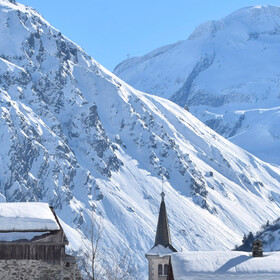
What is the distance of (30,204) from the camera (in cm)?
3791

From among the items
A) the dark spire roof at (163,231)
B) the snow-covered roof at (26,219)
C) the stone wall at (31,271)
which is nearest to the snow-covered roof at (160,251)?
the dark spire roof at (163,231)

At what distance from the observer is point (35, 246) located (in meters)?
36.0

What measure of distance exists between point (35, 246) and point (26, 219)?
1.22m

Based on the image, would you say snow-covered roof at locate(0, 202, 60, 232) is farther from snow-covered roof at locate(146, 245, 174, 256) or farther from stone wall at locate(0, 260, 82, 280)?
snow-covered roof at locate(146, 245, 174, 256)

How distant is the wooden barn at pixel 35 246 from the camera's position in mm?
35875

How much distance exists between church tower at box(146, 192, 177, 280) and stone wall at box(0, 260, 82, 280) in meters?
27.4

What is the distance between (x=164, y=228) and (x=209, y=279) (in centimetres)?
2913

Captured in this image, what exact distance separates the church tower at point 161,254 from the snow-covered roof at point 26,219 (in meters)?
27.1

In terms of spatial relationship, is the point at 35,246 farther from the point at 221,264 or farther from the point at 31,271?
the point at 221,264

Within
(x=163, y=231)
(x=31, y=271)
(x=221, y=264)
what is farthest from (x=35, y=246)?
(x=163, y=231)

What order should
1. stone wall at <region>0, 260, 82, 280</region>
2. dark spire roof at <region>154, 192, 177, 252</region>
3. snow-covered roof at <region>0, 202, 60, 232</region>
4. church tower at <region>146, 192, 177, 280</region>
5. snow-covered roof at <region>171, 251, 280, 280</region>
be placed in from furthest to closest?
dark spire roof at <region>154, 192, 177, 252</region>, church tower at <region>146, 192, 177, 280</region>, snow-covered roof at <region>171, 251, 280, 280</region>, snow-covered roof at <region>0, 202, 60, 232</region>, stone wall at <region>0, 260, 82, 280</region>

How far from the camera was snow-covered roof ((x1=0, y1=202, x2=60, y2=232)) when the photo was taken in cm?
3616

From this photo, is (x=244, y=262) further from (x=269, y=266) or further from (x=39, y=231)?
(x=39, y=231)

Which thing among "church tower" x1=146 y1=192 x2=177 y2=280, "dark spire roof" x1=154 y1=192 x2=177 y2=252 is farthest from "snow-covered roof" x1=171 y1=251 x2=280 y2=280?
"dark spire roof" x1=154 y1=192 x2=177 y2=252
